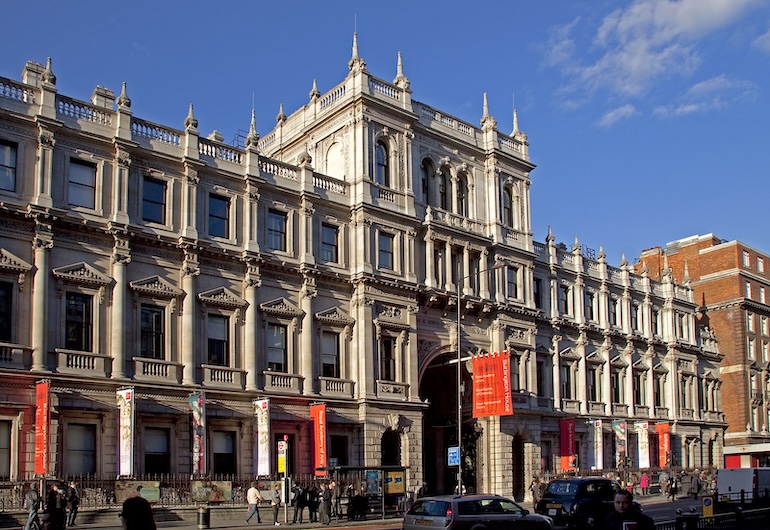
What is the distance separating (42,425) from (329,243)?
16901mm

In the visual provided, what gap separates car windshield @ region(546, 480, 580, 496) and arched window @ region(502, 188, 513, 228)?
83.0ft

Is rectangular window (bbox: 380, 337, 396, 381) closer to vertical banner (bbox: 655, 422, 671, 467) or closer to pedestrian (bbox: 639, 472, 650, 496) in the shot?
pedestrian (bbox: 639, 472, 650, 496)

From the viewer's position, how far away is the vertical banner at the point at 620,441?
6048cm

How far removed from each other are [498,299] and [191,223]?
19617 mm

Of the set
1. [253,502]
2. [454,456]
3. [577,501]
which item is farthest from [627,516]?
[454,456]

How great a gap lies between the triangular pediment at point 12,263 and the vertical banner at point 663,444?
4659 centimetres

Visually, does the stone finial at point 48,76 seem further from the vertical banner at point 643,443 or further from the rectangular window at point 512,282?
the vertical banner at point 643,443

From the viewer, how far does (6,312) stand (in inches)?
1325

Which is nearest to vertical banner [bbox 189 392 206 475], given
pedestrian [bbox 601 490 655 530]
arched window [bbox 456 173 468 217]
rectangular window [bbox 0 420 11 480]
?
rectangular window [bbox 0 420 11 480]

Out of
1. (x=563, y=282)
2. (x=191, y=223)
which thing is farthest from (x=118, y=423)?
(x=563, y=282)

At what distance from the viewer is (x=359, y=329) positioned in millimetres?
44344

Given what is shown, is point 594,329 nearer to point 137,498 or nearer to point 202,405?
A: point 202,405

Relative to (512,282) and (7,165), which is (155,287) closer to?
(7,165)

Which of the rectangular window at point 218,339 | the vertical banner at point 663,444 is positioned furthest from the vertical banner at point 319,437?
the vertical banner at point 663,444
